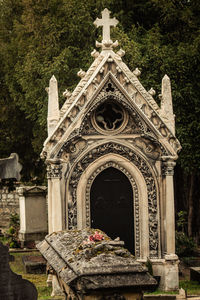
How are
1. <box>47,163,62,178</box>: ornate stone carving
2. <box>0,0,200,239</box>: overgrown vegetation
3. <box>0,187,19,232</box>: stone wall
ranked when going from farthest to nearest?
<box>0,187,19,232</box>: stone wall < <box>0,0,200,239</box>: overgrown vegetation < <box>47,163,62,178</box>: ornate stone carving

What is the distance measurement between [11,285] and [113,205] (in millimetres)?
7865

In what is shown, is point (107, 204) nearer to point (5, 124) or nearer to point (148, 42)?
point (148, 42)

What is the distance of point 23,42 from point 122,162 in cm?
1206

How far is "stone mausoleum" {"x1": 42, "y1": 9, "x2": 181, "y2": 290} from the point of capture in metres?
15.0

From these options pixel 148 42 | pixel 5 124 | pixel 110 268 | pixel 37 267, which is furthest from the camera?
pixel 5 124

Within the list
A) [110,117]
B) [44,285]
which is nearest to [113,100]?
[110,117]

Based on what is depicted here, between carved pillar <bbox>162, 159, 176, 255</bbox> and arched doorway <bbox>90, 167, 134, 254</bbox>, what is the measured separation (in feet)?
2.49

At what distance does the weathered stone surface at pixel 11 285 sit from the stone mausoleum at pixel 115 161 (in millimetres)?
7099

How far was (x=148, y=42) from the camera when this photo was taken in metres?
22.0

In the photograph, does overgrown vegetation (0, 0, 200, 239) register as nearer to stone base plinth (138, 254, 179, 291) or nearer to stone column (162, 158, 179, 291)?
stone column (162, 158, 179, 291)

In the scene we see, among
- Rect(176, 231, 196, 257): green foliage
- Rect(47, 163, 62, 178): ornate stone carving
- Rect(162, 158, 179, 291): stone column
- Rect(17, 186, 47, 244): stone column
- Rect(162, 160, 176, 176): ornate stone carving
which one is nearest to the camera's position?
Rect(47, 163, 62, 178): ornate stone carving

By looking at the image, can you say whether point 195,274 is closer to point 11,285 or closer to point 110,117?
point 110,117

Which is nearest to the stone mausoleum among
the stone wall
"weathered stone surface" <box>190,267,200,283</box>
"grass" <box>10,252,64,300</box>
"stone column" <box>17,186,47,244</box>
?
"weathered stone surface" <box>190,267,200,283</box>

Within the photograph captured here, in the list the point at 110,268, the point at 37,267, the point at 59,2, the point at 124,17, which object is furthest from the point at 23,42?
the point at 110,268
